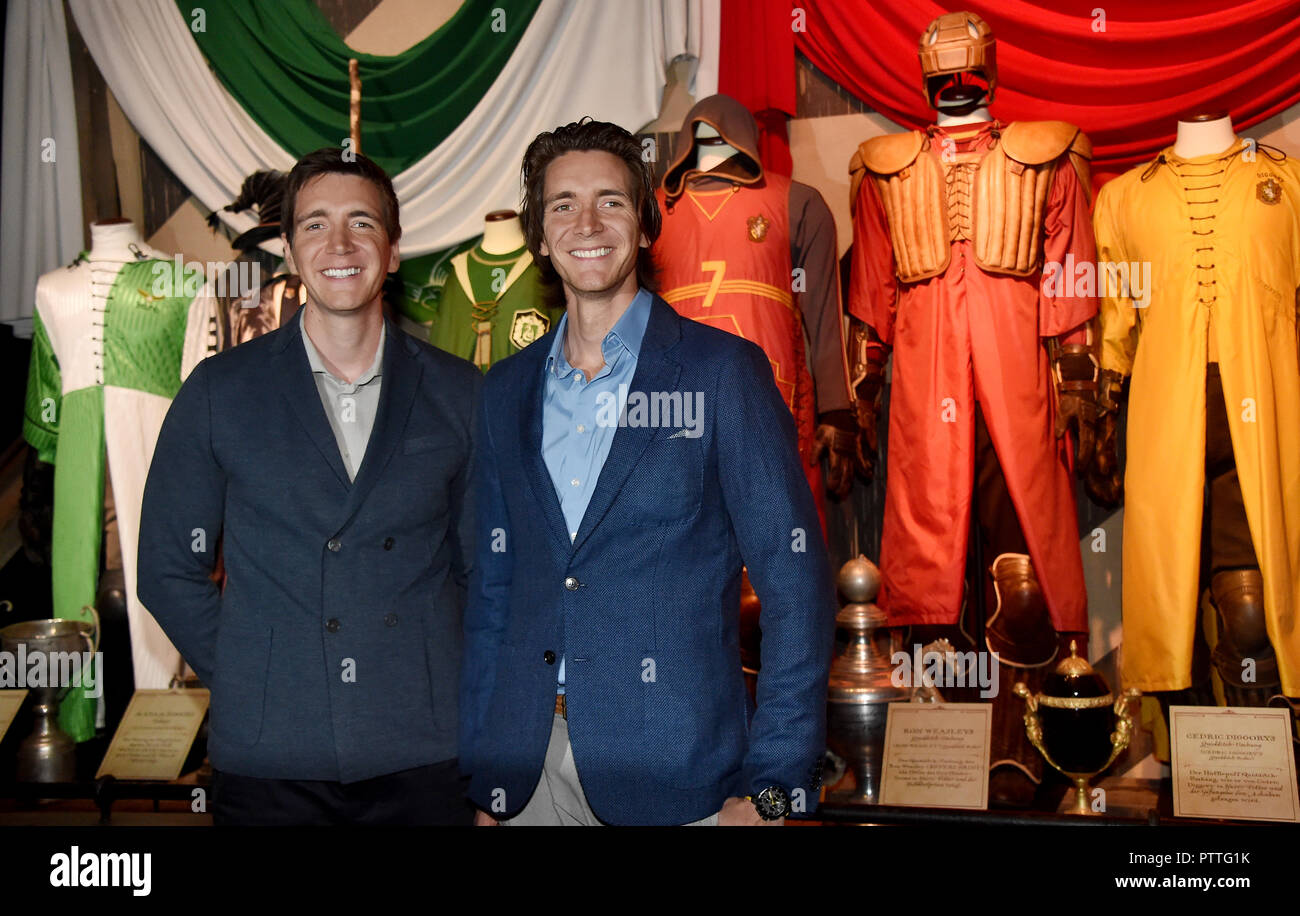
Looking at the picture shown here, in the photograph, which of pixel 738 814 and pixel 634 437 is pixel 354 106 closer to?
pixel 634 437

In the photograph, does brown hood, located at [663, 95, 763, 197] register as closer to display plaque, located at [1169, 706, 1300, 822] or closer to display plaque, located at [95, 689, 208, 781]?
display plaque, located at [1169, 706, 1300, 822]

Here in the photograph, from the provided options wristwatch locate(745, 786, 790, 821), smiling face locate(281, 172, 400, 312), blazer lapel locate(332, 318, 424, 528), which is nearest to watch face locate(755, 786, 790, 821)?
wristwatch locate(745, 786, 790, 821)

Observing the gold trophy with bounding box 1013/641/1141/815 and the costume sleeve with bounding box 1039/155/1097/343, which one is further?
the costume sleeve with bounding box 1039/155/1097/343

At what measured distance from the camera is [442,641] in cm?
244

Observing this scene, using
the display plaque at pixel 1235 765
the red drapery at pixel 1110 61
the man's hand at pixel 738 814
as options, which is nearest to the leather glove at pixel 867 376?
the red drapery at pixel 1110 61

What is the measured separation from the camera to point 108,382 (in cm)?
452

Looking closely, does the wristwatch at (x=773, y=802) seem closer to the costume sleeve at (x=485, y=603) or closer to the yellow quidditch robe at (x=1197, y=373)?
the costume sleeve at (x=485, y=603)

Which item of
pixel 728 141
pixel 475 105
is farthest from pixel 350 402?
pixel 475 105

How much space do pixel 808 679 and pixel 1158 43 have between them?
3.17 m

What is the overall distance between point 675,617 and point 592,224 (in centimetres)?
68

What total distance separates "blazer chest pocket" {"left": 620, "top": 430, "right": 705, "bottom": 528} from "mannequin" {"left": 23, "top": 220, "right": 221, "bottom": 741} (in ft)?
9.05

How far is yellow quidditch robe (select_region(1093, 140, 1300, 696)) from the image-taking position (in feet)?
12.5
